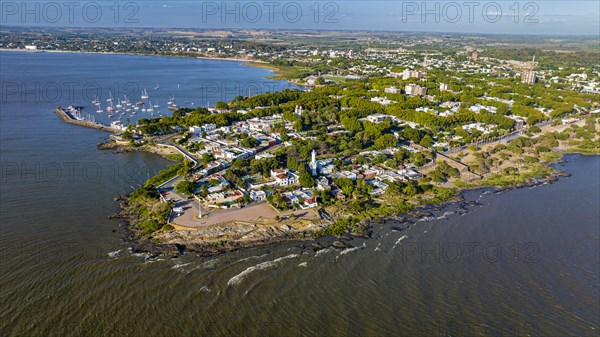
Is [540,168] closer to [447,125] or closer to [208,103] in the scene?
[447,125]

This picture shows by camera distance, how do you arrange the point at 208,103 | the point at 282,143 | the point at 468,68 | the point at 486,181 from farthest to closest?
the point at 468,68 → the point at 208,103 → the point at 282,143 → the point at 486,181

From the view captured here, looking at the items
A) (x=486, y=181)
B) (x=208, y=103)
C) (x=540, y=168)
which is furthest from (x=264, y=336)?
(x=208, y=103)

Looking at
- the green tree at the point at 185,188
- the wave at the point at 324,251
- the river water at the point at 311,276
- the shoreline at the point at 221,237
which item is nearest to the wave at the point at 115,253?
the river water at the point at 311,276

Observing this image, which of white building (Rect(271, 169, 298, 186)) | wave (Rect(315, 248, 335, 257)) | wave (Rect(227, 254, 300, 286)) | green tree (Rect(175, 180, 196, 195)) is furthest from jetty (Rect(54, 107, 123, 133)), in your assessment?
wave (Rect(315, 248, 335, 257))

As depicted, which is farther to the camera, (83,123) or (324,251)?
(83,123)

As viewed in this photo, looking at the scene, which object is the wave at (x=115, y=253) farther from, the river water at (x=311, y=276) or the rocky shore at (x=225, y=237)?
the rocky shore at (x=225, y=237)

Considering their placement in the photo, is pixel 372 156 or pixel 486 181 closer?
pixel 486 181

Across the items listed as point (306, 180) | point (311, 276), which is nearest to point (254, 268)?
point (311, 276)

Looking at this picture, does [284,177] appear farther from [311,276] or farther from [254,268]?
[311,276]
